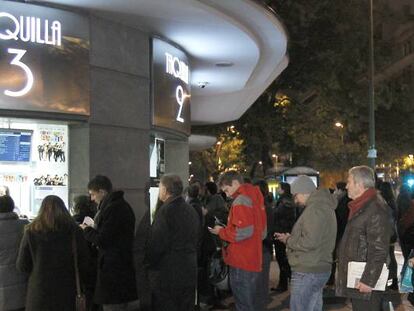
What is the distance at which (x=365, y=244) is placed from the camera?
17.1ft

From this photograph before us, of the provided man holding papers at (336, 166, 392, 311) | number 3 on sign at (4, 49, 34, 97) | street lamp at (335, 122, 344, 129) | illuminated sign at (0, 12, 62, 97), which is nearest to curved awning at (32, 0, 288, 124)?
illuminated sign at (0, 12, 62, 97)

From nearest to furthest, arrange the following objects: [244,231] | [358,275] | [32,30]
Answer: [358,275] < [244,231] < [32,30]

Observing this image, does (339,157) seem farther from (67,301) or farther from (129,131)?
(67,301)

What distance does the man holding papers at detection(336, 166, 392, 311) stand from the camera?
5.12 meters

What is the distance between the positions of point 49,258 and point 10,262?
0.65 meters

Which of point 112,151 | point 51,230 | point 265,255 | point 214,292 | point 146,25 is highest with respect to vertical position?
point 146,25

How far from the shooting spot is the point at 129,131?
7.86m

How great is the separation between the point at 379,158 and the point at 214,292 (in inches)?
1168

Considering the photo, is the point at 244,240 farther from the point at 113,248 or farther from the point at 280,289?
the point at 280,289

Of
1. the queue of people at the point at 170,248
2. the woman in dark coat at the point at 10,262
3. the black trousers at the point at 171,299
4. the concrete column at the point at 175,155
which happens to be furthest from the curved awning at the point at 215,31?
the black trousers at the point at 171,299

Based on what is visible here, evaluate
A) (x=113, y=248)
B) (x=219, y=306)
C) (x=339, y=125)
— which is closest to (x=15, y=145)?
(x=113, y=248)

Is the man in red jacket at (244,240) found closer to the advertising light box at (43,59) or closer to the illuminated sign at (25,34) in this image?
the advertising light box at (43,59)

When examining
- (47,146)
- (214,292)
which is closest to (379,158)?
(214,292)

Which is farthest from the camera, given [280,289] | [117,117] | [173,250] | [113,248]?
[280,289]
